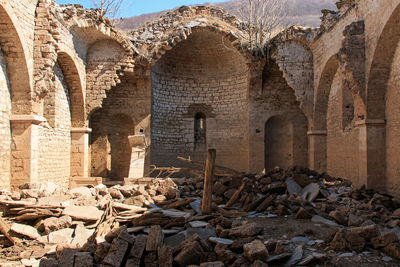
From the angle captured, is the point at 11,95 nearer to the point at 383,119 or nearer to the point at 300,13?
the point at 383,119

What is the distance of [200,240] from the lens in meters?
4.87

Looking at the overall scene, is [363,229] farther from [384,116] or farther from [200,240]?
[384,116]

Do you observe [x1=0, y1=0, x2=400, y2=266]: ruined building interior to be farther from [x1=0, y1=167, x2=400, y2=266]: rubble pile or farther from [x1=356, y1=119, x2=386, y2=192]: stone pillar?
[x1=0, y1=167, x2=400, y2=266]: rubble pile

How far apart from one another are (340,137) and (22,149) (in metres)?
10.1

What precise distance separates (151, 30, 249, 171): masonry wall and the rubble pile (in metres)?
5.09

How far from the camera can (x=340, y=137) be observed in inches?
433

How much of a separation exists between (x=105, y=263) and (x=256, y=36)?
1080 centimetres

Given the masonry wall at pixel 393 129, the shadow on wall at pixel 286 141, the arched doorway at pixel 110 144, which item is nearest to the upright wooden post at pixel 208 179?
the masonry wall at pixel 393 129

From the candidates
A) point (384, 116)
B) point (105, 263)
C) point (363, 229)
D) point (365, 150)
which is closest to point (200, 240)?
point (105, 263)

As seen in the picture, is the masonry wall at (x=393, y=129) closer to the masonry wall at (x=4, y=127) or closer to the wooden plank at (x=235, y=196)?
the wooden plank at (x=235, y=196)

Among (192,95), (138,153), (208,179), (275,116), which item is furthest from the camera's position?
(192,95)

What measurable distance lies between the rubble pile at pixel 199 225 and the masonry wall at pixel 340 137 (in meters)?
0.76

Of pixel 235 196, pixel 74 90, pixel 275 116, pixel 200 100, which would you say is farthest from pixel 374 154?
pixel 74 90

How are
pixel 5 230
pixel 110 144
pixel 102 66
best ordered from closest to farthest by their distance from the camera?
pixel 5 230 → pixel 102 66 → pixel 110 144
